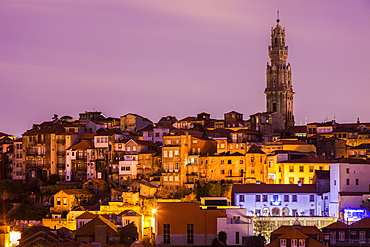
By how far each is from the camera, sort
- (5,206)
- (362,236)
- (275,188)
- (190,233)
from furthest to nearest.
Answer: (5,206)
(275,188)
(190,233)
(362,236)

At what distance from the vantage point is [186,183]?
70500 millimetres

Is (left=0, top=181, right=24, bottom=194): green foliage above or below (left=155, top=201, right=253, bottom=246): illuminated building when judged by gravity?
above

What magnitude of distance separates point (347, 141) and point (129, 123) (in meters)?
21.7

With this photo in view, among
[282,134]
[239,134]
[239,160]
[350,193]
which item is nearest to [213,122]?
[282,134]

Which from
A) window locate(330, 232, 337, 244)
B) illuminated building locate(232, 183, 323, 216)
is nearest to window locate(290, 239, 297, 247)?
window locate(330, 232, 337, 244)

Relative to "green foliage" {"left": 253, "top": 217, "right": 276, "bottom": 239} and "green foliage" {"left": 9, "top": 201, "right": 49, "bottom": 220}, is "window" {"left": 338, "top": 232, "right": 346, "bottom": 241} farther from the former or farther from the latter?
"green foliage" {"left": 9, "top": 201, "right": 49, "bottom": 220}

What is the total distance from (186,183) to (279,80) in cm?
3611

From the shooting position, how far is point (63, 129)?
8281cm

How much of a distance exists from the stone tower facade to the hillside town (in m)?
10.1

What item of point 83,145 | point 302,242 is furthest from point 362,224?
point 83,145

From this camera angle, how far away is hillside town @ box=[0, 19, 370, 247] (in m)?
55.6

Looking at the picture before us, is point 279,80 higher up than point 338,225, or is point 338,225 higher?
point 279,80

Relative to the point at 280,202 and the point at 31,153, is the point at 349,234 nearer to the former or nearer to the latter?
the point at 280,202

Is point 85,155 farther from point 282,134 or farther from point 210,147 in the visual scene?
point 282,134
